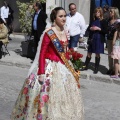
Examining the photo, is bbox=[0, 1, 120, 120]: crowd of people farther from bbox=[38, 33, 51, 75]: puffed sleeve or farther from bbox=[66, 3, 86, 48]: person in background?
bbox=[66, 3, 86, 48]: person in background

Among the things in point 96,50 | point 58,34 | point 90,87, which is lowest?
point 90,87

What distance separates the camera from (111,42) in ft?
36.8

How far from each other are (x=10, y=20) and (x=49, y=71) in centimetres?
1450

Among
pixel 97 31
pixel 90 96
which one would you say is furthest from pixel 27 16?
pixel 90 96

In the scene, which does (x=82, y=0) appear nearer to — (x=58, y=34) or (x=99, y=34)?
(x=99, y=34)

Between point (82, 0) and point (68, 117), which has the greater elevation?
point (82, 0)

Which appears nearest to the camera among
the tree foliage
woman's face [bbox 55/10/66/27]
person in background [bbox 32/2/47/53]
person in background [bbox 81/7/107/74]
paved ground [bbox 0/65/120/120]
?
woman's face [bbox 55/10/66/27]

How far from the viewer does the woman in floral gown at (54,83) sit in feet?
20.1

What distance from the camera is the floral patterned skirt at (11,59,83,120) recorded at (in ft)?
20.2

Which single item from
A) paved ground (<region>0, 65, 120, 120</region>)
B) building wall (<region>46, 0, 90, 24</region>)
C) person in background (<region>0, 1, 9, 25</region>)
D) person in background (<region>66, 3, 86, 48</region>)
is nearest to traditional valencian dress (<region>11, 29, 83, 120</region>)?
paved ground (<region>0, 65, 120, 120</region>)

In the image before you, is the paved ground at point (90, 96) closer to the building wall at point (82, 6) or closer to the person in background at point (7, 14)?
the building wall at point (82, 6)

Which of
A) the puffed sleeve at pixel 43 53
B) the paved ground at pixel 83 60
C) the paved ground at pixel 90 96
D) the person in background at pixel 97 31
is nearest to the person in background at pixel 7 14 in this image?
the paved ground at pixel 83 60

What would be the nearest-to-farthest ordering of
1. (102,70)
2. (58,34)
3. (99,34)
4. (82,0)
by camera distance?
(58,34)
(99,34)
(102,70)
(82,0)

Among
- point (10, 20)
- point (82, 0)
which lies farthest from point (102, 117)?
point (10, 20)
